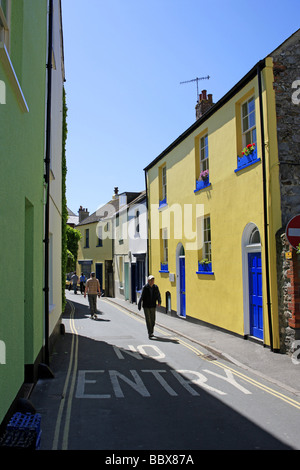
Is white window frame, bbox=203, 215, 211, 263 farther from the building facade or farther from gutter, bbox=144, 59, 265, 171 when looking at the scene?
the building facade

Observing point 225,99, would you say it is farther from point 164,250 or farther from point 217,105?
point 164,250

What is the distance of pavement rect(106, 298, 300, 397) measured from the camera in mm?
7368

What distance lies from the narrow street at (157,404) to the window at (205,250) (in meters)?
4.14

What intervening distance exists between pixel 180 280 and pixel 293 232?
28.9ft

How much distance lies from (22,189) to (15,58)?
1.79 meters

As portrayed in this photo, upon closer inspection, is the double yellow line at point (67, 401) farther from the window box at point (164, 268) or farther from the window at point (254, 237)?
the window box at point (164, 268)

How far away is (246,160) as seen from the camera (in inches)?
423

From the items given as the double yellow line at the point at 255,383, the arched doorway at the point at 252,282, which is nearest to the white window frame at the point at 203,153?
the arched doorway at the point at 252,282

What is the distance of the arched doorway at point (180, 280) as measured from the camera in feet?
53.4

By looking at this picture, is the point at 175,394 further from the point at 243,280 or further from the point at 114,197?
the point at 114,197

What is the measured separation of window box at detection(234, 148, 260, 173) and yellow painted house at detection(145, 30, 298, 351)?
0.09 feet

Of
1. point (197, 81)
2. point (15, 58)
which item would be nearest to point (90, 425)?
point (15, 58)

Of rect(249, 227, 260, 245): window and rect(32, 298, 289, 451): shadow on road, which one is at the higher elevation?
rect(249, 227, 260, 245): window

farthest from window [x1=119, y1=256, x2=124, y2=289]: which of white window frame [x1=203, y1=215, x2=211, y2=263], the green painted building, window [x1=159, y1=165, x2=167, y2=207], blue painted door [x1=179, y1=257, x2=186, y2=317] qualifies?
the green painted building
